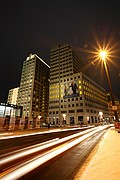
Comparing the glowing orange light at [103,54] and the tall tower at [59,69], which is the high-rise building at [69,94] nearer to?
the tall tower at [59,69]

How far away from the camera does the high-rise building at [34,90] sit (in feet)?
313

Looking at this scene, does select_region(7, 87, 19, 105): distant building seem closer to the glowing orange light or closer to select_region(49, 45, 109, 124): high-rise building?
select_region(49, 45, 109, 124): high-rise building

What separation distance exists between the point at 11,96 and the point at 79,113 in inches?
4020

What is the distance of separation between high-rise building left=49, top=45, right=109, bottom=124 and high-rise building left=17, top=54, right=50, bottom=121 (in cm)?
2487

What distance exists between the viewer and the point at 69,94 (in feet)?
229

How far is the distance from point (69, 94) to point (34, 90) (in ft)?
141

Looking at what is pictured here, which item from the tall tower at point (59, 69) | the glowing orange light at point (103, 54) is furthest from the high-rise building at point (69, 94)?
the glowing orange light at point (103, 54)

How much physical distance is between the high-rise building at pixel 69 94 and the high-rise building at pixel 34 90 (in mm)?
24874

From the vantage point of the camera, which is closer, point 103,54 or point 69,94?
point 103,54

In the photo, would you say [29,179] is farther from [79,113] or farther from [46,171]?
[79,113]

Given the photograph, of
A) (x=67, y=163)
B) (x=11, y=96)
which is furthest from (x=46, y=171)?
(x=11, y=96)

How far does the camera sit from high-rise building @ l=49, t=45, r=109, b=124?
211 ft

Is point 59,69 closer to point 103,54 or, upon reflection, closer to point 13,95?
point 103,54

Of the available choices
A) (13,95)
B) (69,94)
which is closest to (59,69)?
(69,94)
